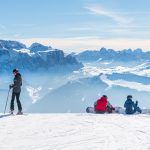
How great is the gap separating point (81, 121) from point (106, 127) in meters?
2.45

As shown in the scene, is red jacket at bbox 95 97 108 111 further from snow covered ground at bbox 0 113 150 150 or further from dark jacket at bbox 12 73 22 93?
snow covered ground at bbox 0 113 150 150

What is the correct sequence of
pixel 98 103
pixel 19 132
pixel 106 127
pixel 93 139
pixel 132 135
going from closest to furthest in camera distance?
pixel 93 139, pixel 132 135, pixel 19 132, pixel 106 127, pixel 98 103

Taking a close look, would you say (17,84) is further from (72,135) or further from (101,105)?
(72,135)

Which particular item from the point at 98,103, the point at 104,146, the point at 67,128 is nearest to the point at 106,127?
the point at 67,128

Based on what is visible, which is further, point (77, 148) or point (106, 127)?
point (106, 127)

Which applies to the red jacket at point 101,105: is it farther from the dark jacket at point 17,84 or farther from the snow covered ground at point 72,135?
the snow covered ground at point 72,135

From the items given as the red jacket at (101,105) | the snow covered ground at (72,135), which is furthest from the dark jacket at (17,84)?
the red jacket at (101,105)

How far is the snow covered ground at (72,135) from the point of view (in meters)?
12.9

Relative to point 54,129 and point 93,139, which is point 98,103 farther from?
point 93,139

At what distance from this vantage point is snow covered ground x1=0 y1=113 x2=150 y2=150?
42.3 ft

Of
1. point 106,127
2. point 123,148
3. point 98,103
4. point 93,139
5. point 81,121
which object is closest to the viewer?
point 123,148

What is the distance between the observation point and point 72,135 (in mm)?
15297

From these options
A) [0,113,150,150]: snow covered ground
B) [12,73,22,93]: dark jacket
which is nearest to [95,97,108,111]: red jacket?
[12,73,22,93]: dark jacket

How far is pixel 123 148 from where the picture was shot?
1243 cm
